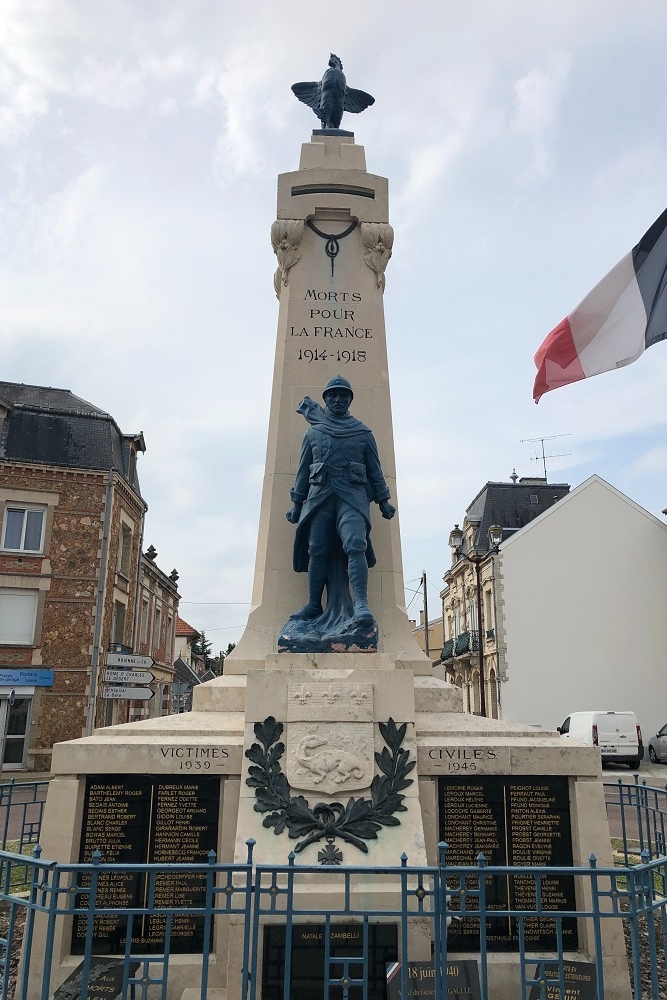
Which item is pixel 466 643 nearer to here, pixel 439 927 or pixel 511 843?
pixel 511 843

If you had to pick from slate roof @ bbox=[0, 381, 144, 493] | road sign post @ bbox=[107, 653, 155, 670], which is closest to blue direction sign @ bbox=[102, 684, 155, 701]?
road sign post @ bbox=[107, 653, 155, 670]

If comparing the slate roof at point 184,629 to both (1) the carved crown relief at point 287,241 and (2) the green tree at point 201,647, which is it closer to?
(2) the green tree at point 201,647

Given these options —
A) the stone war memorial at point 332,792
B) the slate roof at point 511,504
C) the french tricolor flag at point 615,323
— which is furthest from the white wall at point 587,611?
the french tricolor flag at point 615,323

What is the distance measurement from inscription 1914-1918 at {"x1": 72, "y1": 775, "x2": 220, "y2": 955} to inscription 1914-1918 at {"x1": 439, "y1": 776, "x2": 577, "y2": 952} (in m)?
1.77

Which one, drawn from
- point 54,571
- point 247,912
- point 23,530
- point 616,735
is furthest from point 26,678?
point 247,912

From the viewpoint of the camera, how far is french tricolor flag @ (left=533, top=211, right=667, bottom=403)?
6887mm

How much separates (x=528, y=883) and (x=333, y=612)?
2.78 meters

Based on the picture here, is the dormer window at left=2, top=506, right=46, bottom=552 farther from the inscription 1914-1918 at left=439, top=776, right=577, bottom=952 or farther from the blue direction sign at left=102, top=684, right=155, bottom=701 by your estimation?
the inscription 1914-1918 at left=439, top=776, right=577, bottom=952

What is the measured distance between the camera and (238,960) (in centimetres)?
466

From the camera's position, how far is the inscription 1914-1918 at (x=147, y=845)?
5.12 m

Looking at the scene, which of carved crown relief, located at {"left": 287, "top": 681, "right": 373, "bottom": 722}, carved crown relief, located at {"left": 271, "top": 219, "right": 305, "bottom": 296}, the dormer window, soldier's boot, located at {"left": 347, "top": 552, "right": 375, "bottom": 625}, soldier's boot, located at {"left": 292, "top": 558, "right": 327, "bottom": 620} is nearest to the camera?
carved crown relief, located at {"left": 287, "top": 681, "right": 373, "bottom": 722}

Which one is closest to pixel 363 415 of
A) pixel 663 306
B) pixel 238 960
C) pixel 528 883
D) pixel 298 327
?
pixel 298 327

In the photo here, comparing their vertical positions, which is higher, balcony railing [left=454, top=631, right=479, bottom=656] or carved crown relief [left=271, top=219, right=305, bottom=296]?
carved crown relief [left=271, top=219, right=305, bottom=296]

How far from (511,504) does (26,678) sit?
2302cm
